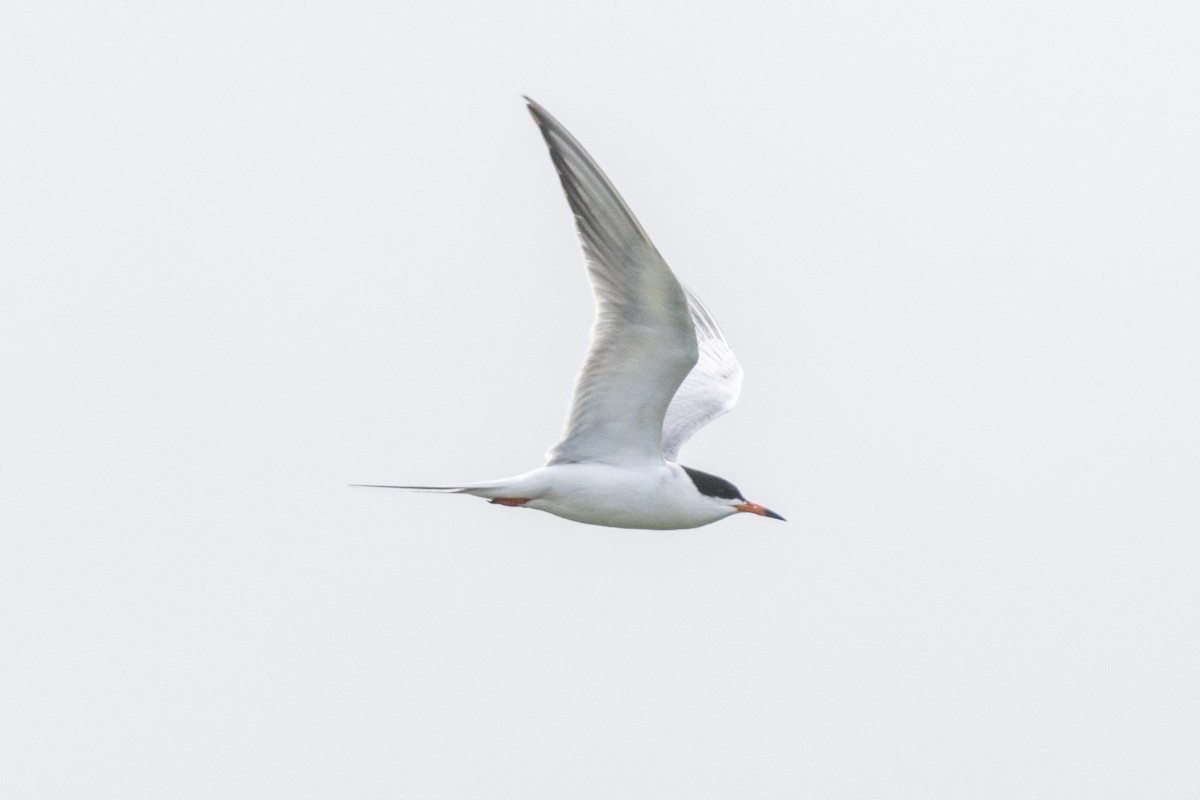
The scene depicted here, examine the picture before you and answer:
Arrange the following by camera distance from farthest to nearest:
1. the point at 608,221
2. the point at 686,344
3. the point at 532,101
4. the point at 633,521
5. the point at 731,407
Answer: the point at 731,407 < the point at 633,521 < the point at 686,344 < the point at 608,221 < the point at 532,101

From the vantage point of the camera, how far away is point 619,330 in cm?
904

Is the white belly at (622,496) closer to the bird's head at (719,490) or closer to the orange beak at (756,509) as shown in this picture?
the bird's head at (719,490)

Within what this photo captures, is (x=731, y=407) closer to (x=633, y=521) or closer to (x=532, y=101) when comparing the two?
(x=633, y=521)

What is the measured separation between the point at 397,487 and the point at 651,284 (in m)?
1.61

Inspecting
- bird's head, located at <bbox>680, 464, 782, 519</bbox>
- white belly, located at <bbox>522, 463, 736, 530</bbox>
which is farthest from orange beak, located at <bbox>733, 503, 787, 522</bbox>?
white belly, located at <bbox>522, 463, 736, 530</bbox>

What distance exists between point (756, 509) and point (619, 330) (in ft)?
5.45

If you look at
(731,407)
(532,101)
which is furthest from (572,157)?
(731,407)

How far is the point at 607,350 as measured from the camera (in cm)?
916

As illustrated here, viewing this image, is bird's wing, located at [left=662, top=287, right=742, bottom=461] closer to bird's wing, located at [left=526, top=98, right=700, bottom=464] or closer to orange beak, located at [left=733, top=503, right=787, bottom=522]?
orange beak, located at [left=733, top=503, right=787, bottom=522]

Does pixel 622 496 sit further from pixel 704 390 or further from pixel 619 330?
pixel 704 390

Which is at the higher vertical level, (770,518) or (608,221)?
(608,221)

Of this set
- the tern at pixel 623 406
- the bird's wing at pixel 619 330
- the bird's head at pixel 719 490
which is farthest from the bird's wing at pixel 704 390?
the bird's wing at pixel 619 330

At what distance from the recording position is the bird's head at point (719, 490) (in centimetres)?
985

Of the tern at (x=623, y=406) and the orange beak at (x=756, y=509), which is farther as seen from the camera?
the orange beak at (x=756, y=509)
